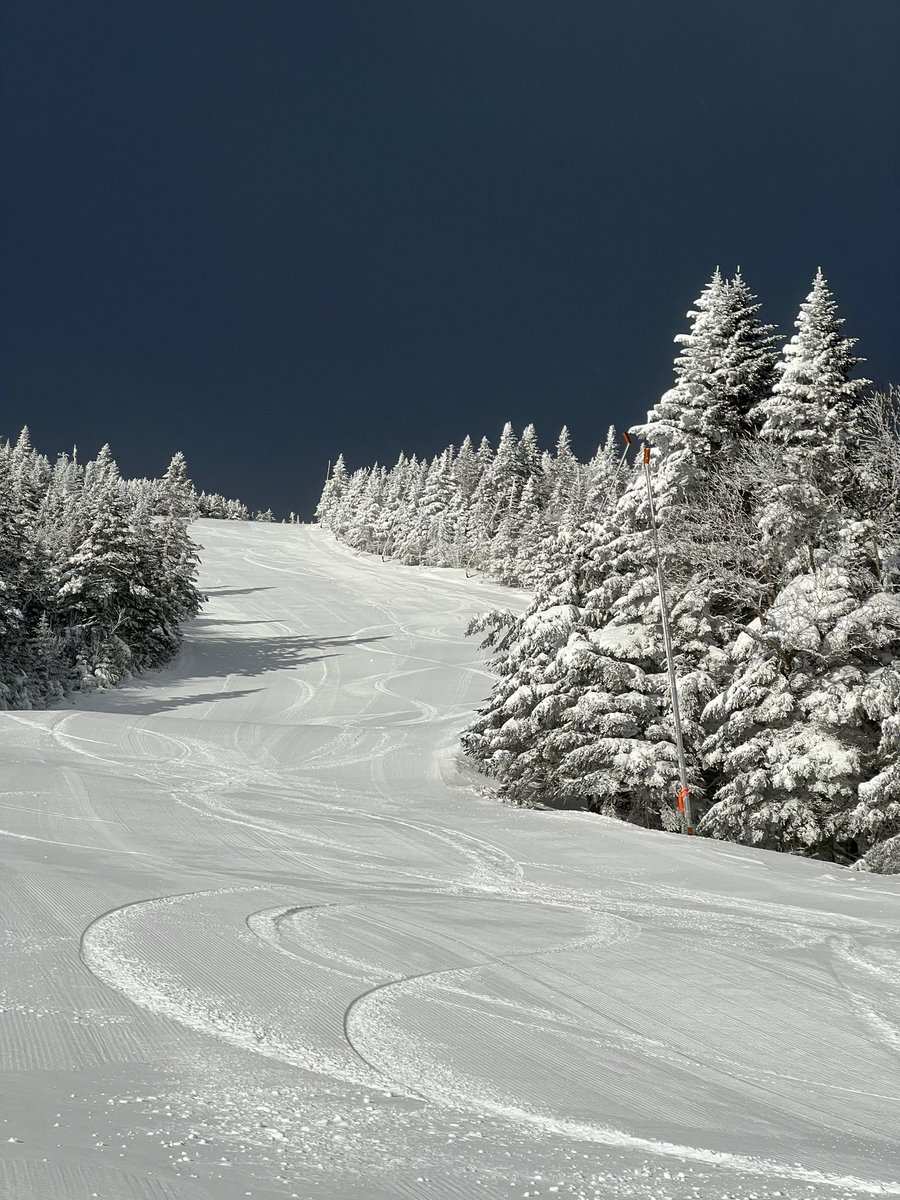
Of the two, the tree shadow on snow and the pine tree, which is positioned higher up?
the pine tree

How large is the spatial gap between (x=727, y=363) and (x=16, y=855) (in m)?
19.3

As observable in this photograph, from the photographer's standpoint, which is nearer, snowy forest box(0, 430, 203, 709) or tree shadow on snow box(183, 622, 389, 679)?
snowy forest box(0, 430, 203, 709)

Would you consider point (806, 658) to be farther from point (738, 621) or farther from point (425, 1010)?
point (425, 1010)

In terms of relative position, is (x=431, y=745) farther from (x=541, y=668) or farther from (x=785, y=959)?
(x=785, y=959)

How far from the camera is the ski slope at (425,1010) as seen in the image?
2.32 m

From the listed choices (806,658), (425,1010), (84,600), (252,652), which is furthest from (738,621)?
(252,652)

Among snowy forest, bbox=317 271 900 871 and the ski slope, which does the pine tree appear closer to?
snowy forest, bbox=317 271 900 871

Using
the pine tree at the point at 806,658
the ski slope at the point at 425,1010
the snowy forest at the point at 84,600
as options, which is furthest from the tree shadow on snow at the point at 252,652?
Answer: the ski slope at the point at 425,1010

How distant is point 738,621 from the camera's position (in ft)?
61.9

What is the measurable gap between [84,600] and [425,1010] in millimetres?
36974

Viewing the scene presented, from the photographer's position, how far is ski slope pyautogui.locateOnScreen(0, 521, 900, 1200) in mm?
2316

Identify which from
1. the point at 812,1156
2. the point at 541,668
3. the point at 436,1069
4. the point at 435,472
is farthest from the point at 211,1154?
the point at 435,472

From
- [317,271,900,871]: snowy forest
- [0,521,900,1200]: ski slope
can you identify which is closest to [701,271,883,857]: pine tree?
[317,271,900,871]: snowy forest

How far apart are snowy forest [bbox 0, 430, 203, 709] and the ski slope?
74.0 ft
